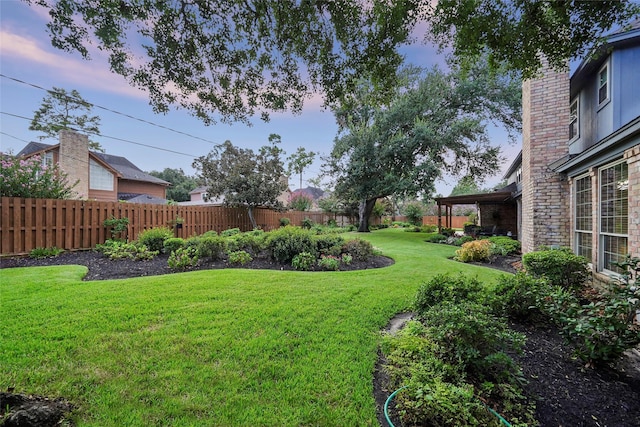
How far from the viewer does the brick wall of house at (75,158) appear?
52.5 ft

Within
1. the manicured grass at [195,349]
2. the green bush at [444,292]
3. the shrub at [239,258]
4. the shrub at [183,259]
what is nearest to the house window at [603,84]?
the green bush at [444,292]

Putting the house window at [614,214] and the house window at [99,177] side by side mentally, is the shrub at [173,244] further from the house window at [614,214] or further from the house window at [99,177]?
the house window at [99,177]

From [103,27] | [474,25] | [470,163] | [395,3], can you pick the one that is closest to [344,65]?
[395,3]

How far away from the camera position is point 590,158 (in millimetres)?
5121

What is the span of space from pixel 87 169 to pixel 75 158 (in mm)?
937

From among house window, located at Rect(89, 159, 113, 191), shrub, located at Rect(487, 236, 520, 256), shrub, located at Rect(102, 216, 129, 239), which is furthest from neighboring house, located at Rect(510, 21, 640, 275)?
house window, located at Rect(89, 159, 113, 191)

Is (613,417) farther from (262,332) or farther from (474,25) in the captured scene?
(474,25)

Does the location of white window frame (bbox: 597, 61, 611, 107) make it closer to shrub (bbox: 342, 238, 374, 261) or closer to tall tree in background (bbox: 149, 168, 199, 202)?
shrub (bbox: 342, 238, 374, 261)

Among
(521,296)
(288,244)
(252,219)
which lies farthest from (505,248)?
(252,219)

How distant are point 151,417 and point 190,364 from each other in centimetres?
58

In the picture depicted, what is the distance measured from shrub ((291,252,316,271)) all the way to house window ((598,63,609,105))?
294 inches

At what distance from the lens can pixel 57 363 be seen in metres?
2.27

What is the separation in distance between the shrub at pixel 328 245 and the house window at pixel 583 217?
5453 millimetres

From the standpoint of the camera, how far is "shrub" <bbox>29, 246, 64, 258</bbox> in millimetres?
6703
